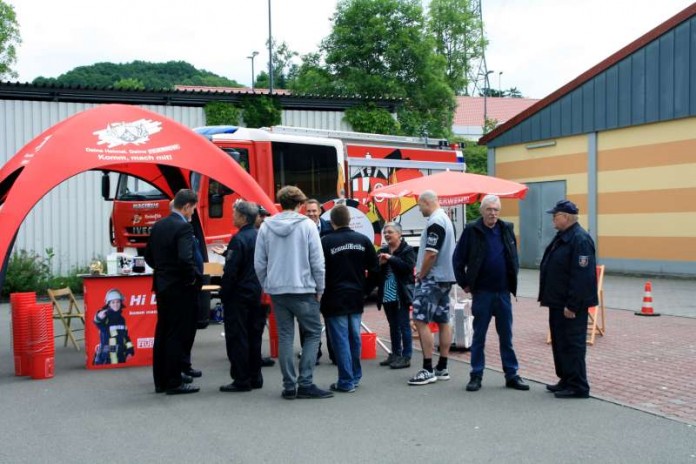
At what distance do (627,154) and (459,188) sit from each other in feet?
40.2

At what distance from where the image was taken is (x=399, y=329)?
888 centimetres

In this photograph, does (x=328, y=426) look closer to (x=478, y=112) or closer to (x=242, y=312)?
(x=242, y=312)

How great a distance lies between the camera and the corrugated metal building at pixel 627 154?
19156 mm

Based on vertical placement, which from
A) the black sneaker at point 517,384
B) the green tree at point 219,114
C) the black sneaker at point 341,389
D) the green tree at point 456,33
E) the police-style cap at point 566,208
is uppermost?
the green tree at point 456,33

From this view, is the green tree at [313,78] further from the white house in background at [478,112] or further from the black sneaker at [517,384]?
the white house in background at [478,112]

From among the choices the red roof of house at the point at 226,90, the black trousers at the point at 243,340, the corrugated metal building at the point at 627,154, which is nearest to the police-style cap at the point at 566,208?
the black trousers at the point at 243,340

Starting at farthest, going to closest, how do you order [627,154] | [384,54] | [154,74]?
[154,74] < [384,54] < [627,154]

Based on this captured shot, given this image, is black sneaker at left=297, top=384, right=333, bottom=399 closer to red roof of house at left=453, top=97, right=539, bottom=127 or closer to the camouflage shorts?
the camouflage shorts

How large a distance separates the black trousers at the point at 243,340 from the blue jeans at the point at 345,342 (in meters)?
0.78

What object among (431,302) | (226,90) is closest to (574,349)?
(431,302)

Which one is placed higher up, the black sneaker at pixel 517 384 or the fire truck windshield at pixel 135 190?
the fire truck windshield at pixel 135 190

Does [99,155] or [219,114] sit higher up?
[219,114]

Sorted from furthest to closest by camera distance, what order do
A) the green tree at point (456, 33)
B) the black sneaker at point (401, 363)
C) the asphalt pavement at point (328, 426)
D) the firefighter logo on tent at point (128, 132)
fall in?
the green tree at point (456, 33) < the firefighter logo on tent at point (128, 132) < the black sneaker at point (401, 363) < the asphalt pavement at point (328, 426)

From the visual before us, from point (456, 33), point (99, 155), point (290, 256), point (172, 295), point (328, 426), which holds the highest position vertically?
point (456, 33)
